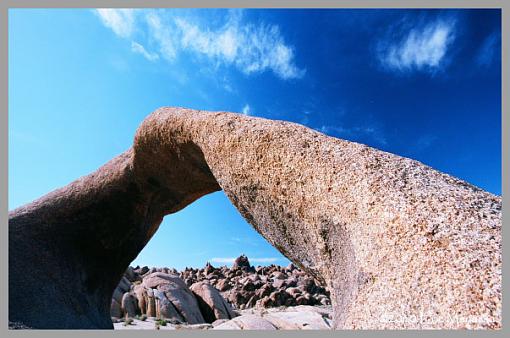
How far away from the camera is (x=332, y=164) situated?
4.09m

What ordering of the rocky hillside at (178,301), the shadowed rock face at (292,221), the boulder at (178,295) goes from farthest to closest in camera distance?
the boulder at (178,295) < the rocky hillside at (178,301) < the shadowed rock face at (292,221)

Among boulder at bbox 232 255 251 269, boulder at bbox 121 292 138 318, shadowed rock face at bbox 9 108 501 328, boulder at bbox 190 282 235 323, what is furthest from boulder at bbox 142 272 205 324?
boulder at bbox 232 255 251 269

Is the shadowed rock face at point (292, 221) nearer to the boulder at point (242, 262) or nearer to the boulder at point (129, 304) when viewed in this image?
the boulder at point (129, 304)

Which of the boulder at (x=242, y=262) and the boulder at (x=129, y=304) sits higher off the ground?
the boulder at (x=129, y=304)

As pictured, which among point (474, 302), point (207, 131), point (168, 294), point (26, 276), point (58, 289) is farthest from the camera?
point (168, 294)

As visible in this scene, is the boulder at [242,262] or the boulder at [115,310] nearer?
the boulder at [115,310]

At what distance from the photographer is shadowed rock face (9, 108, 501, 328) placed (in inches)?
102

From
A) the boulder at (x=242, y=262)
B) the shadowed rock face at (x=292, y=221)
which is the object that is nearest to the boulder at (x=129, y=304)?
the shadowed rock face at (x=292, y=221)

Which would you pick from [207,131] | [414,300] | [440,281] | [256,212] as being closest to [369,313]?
[414,300]

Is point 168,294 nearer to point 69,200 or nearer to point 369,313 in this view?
point 69,200

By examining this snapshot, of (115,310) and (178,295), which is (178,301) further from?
(115,310)

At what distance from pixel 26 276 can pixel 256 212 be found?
5.33 meters

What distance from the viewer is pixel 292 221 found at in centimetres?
472

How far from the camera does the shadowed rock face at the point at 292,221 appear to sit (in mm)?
2584
